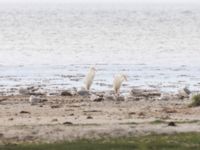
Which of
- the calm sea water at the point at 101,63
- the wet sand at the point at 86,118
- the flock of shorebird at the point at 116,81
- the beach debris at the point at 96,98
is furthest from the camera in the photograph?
the calm sea water at the point at 101,63

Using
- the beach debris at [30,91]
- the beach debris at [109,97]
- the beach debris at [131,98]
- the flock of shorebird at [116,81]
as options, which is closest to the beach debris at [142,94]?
the beach debris at [131,98]

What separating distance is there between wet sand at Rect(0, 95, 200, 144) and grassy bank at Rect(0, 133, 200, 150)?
2.06 ft

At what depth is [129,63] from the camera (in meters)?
42.4

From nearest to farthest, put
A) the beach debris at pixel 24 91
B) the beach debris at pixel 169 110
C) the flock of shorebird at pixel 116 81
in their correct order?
the beach debris at pixel 169 110 → the beach debris at pixel 24 91 → the flock of shorebird at pixel 116 81

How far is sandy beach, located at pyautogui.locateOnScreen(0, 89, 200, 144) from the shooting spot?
17.1 m

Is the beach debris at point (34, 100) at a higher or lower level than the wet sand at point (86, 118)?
higher

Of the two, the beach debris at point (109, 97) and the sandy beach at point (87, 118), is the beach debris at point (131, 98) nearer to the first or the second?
the sandy beach at point (87, 118)

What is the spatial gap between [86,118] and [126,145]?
177 inches

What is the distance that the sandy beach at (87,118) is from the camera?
1712 centimetres

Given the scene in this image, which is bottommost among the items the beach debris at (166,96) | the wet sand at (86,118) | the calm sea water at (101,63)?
the wet sand at (86,118)

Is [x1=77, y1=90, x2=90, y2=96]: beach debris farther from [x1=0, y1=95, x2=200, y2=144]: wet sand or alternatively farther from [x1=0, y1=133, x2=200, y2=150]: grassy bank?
[x1=0, y1=133, x2=200, y2=150]: grassy bank

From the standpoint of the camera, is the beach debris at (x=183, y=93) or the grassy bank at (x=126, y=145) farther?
the beach debris at (x=183, y=93)

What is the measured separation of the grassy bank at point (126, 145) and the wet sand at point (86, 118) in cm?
63

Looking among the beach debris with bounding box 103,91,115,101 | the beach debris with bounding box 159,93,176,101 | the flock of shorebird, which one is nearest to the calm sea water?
the flock of shorebird
